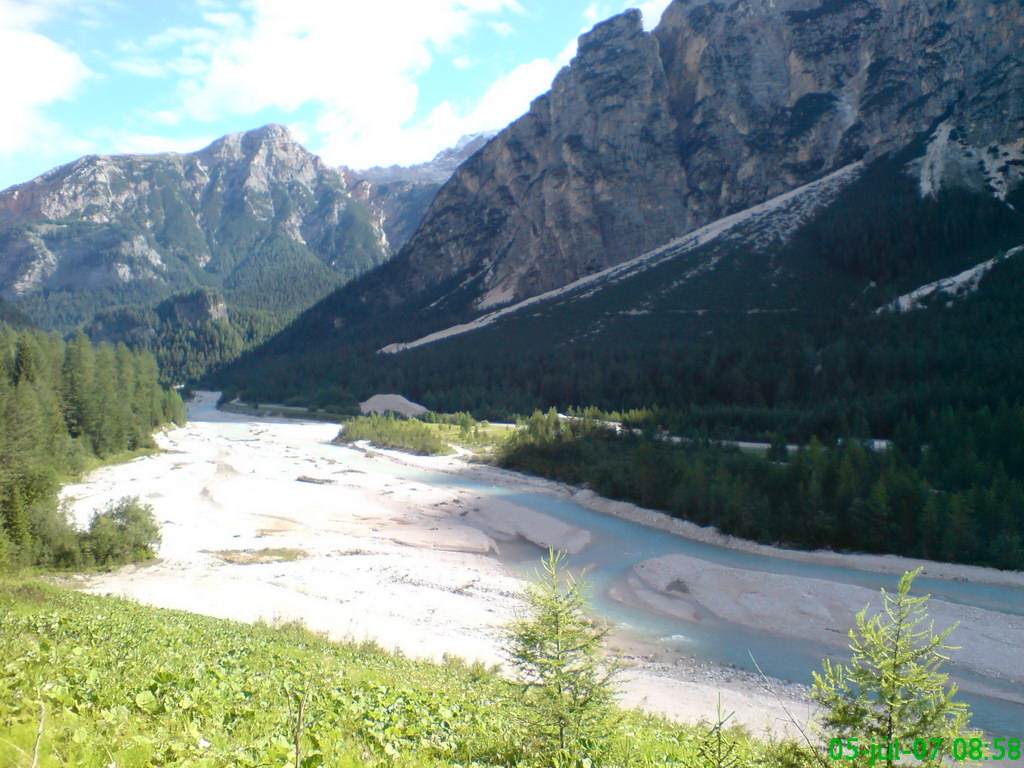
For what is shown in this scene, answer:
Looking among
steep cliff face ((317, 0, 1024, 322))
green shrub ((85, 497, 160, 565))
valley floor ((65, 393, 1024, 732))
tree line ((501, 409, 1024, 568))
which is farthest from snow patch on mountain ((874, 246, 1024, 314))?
green shrub ((85, 497, 160, 565))

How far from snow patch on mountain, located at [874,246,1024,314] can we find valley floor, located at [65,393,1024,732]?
54.4m

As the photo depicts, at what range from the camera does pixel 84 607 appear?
14516 millimetres

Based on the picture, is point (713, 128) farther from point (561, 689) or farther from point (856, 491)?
point (561, 689)

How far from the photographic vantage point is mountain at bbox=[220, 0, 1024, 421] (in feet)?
267

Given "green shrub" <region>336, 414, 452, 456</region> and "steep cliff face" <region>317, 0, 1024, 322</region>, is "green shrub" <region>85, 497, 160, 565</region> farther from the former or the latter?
"steep cliff face" <region>317, 0, 1024, 322</region>

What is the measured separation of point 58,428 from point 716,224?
11763cm

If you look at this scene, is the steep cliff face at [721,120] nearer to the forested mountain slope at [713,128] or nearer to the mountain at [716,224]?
the forested mountain slope at [713,128]

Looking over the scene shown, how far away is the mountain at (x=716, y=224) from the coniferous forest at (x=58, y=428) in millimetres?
40227

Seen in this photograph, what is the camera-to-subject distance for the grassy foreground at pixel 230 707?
555 centimetres

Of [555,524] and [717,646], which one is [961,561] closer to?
[717,646]

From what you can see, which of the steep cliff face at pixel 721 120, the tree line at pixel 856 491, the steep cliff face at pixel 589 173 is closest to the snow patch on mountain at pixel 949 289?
the steep cliff face at pixel 721 120

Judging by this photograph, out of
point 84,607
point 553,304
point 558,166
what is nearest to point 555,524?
point 84,607

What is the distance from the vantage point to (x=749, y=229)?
11881cm

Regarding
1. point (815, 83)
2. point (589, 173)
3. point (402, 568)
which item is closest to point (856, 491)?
point (402, 568)
